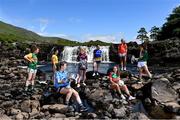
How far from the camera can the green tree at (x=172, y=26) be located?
333 feet

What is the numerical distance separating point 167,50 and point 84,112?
6592cm

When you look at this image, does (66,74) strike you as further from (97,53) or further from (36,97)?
(97,53)

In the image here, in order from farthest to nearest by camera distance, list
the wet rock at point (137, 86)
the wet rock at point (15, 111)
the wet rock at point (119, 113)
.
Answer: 1. the wet rock at point (137, 86)
2. the wet rock at point (15, 111)
3. the wet rock at point (119, 113)

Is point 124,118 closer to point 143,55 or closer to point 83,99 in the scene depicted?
point 83,99

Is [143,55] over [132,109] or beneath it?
over

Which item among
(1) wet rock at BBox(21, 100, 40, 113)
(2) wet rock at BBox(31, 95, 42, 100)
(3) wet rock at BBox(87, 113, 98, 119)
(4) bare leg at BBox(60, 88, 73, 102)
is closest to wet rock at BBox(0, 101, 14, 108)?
(1) wet rock at BBox(21, 100, 40, 113)

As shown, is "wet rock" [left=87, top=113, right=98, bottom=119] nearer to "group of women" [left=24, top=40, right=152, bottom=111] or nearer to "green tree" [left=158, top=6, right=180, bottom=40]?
"group of women" [left=24, top=40, right=152, bottom=111]

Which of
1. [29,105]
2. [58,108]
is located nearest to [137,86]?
[58,108]

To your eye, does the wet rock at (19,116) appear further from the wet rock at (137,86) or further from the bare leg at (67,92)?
the wet rock at (137,86)

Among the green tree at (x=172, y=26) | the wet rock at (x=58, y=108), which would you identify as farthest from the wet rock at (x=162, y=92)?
the green tree at (x=172, y=26)

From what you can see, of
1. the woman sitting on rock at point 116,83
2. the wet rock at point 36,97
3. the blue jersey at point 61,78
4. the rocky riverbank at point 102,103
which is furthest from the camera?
the woman sitting on rock at point 116,83

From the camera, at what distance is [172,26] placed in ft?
348

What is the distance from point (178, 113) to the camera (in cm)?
1789

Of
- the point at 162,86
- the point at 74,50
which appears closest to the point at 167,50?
the point at 74,50
